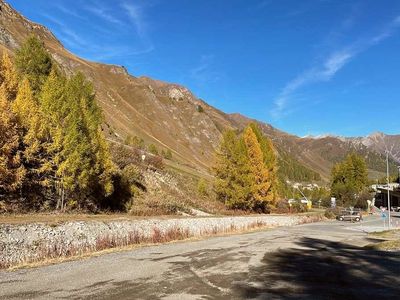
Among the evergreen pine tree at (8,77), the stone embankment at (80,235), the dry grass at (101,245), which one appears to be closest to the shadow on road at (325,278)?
the dry grass at (101,245)

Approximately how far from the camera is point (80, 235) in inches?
894

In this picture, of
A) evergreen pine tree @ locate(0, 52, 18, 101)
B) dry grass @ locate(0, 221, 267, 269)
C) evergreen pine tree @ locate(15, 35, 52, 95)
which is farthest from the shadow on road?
evergreen pine tree @ locate(15, 35, 52, 95)

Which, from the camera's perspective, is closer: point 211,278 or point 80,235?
point 211,278

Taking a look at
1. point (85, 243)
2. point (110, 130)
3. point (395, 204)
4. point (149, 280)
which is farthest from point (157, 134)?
point (149, 280)

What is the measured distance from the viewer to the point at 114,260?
56.7 feet

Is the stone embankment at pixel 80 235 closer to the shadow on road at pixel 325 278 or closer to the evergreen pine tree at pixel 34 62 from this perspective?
the shadow on road at pixel 325 278

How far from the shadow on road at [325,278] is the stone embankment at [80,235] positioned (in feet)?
31.1

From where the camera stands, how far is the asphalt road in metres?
11.2

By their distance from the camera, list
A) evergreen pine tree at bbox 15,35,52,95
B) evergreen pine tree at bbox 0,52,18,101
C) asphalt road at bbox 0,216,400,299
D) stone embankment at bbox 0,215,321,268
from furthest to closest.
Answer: evergreen pine tree at bbox 15,35,52,95 → evergreen pine tree at bbox 0,52,18,101 → stone embankment at bbox 0,215,321,268 → asphalt road at bbox 0,216,400,299

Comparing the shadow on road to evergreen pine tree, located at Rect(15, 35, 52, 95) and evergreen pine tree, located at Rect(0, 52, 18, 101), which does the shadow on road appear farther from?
evergreen pine tree, located at Rect(15, 35, 52, 95)

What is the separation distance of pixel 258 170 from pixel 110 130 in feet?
184

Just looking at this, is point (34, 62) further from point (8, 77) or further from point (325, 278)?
point (325, 278)

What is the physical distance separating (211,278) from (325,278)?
144 inches

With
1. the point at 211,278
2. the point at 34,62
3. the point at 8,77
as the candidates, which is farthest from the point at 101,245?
the point at 34,62
